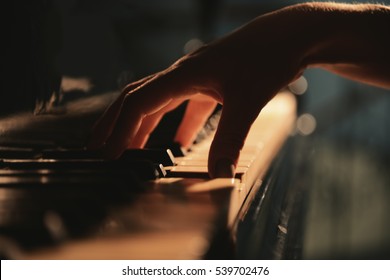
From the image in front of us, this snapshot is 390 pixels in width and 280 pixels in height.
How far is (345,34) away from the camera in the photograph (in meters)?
1.01

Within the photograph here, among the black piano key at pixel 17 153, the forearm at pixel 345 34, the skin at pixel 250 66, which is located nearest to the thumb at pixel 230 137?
the skin at pixel 250 66

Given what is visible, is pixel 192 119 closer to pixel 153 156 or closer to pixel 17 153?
pixel 153 156

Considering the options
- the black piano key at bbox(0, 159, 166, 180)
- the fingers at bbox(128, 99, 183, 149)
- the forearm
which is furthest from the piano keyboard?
the forearm

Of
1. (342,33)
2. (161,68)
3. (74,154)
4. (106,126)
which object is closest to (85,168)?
(74,154)

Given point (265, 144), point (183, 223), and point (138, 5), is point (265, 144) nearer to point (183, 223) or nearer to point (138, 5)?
point (138, 5)

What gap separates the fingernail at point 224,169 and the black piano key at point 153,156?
0.14 m

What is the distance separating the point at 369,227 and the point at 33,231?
4.46 metres

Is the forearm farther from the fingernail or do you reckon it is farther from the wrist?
the fingernail

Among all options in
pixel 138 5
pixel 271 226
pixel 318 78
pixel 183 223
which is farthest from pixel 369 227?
pixel 183 223

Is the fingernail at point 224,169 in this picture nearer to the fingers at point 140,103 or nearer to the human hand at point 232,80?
the human hand at point 232,80

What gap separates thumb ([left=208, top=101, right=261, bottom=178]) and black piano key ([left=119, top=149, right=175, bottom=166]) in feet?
0.37

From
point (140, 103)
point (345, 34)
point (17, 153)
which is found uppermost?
point (345, 34)

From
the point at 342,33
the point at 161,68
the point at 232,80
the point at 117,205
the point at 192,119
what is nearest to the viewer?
the point at 117,205

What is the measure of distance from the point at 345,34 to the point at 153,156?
446 millimetres
